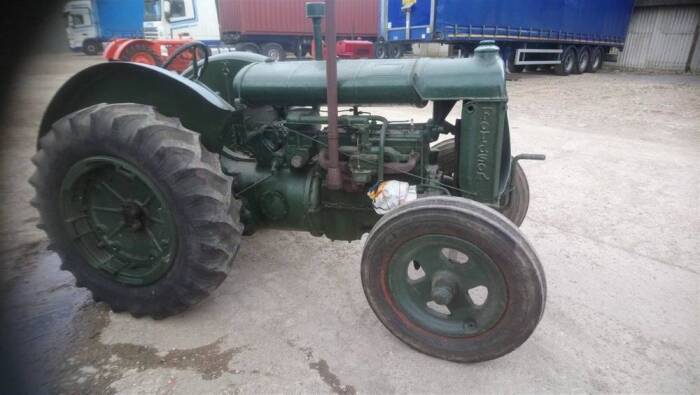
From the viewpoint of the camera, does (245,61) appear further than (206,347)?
Yes

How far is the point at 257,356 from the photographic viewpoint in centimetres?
235

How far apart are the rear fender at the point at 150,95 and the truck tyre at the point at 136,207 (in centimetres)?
21

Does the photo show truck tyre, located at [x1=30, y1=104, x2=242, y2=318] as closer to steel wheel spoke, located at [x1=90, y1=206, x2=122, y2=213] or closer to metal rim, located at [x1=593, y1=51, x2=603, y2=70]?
steel wheel spoke, located at [x1=90, y1=206, x2=122, y2=213]

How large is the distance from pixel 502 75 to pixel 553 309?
61.1 inches

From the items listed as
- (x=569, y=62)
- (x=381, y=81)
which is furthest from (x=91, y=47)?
(x=381, y=81)

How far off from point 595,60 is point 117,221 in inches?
796

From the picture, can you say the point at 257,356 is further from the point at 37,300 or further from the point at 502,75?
the point at 502,75

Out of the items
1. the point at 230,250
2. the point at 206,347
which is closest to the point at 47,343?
the point at 206,347

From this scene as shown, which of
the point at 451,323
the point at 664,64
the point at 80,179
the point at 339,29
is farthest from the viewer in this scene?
the point at 339,29

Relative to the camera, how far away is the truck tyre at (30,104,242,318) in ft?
7.52

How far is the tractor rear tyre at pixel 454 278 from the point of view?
201cm

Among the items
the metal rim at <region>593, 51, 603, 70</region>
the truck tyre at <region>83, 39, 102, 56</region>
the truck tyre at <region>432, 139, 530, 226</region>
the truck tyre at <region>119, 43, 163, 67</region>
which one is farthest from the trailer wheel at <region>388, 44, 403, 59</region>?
the truck tyre at <region>432, 139, 530, 226</region>

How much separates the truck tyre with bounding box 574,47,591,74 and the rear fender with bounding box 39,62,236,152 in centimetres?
1788

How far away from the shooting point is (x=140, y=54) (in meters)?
12.7
